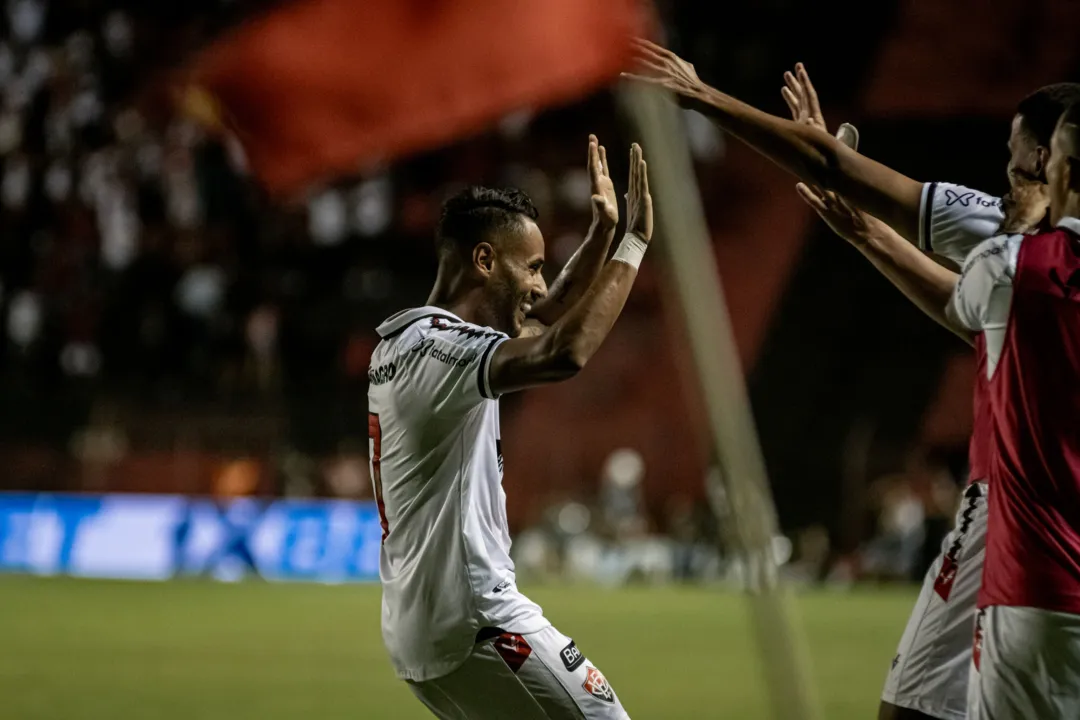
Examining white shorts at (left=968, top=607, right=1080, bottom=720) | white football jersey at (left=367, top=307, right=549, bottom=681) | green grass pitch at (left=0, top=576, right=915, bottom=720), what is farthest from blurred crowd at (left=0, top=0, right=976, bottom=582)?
white shorts at (left=968, top=607, right=1080, bottom=720)

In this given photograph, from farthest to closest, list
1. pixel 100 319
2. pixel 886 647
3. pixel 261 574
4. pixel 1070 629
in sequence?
pixel 100 319 < pixel 261 574 < pixel 886 647 < pixel 1070 629

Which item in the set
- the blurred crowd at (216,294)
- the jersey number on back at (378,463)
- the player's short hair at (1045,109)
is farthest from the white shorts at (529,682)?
the blurred crowd at (216,294)

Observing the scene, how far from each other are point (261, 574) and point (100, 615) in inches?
222

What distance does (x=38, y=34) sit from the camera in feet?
92.4

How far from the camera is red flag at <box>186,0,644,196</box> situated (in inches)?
207

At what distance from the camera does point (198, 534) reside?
21.7 meters

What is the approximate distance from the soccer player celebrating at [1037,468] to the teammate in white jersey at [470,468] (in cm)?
113

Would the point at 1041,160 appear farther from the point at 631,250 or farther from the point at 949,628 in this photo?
the point at 949,628

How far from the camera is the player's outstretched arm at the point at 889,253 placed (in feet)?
17.3

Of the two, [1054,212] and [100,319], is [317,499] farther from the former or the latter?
[1054,212]

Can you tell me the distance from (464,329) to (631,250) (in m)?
0.58

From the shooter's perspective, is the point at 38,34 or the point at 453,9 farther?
the point at 38,34

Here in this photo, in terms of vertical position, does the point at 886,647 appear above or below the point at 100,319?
below

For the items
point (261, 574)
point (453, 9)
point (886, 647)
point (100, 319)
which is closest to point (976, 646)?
point (453, 9)
